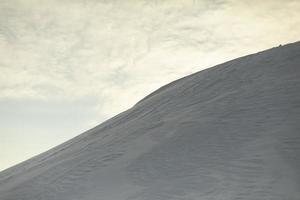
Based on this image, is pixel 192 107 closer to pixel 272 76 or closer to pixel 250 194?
pixel 272 76

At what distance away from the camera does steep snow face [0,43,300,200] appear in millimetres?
4738

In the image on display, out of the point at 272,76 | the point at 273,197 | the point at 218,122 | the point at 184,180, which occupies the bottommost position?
the point at 273,197

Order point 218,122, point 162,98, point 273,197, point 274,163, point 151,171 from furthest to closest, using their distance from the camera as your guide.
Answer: point 162,98
point 218,122
point 151,171
point 274,163
point 273,197

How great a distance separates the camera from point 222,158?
5246 mm

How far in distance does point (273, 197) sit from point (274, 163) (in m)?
0.64

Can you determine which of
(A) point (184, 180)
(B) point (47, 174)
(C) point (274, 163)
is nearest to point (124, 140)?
(B) point (47, 174)

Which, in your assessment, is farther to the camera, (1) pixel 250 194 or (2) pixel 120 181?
(2) pixel 120 181

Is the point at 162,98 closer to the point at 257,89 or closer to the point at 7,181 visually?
the point at 257,89

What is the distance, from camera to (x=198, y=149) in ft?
18.7

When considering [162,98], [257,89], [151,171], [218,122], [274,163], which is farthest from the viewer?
[162,98]

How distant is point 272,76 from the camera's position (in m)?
7.28

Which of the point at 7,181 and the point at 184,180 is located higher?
the point at 7,181

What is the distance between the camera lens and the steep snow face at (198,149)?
474cm

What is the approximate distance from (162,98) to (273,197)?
4360mm
